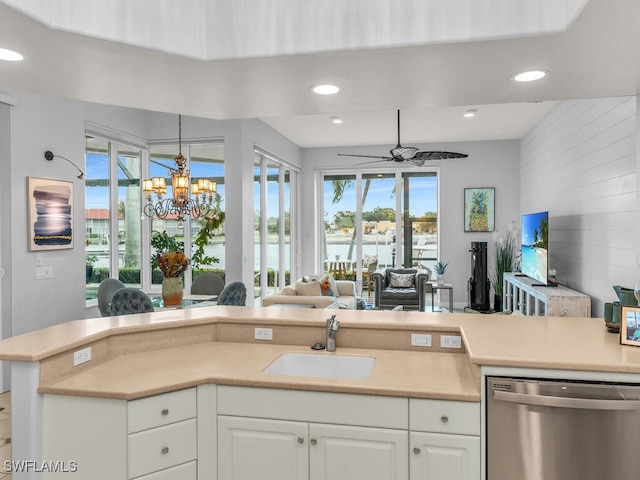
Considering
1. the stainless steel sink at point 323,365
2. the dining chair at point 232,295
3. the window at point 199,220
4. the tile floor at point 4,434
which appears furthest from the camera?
the window at point 199,220

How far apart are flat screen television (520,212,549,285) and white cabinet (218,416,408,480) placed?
398cm

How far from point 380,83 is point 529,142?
19.1 feet

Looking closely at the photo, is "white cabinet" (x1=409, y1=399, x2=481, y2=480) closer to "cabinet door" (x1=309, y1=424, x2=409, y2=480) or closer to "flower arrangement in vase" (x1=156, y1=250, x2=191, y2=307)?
"cabinet door" (x1=309, y1=424, x2=409, y2=480)

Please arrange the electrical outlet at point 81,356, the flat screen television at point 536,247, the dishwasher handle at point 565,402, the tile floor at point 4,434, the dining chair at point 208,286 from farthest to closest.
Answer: the dining chair at point 208,286
the flat screen television at point 536,247
the tile floor at point 4,434
the electrical outlet at point 81,356
the dishwasher handle at point 565,402

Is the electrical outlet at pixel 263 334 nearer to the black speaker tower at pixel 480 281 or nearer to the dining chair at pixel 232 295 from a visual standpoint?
the dining chair at pixel 232 295

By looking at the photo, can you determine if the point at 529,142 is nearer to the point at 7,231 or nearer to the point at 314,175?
the point at 314,175

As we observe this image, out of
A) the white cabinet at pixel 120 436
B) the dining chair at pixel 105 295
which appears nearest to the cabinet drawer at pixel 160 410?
the white cabinet at pixel 120 436

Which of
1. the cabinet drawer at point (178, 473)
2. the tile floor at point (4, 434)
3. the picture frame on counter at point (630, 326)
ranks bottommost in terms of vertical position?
the tile floor at point (4, 434)

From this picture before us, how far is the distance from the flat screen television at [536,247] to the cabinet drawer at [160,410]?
4392 millimetres

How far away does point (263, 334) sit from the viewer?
8.57 ft

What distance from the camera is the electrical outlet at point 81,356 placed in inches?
83.0

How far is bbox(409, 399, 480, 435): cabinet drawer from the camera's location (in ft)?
→ 5.93

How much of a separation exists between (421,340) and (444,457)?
706 mm

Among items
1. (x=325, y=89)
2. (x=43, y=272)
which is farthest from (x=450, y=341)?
(x=43, y=272)
